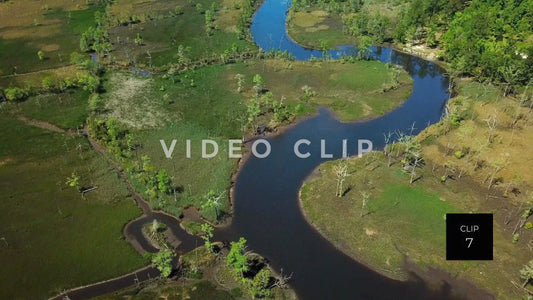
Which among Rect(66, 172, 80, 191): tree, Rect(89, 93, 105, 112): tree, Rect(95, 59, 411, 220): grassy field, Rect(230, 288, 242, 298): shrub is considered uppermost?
Rect(89, 93, 105, 112): tree

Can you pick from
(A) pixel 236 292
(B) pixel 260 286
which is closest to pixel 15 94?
(A) pixel 236 292

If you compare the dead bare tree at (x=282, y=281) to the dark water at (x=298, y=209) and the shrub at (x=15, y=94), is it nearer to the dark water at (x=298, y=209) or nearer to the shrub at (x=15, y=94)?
the dark water at (x=298, y=209)

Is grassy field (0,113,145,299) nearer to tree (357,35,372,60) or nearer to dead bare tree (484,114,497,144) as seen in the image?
dead bare tree (484,114,497,144)

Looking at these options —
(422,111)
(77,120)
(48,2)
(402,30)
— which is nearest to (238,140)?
(77,120)

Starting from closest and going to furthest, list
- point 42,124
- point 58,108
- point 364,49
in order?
point 42,124 < point 58,108 < point 364,49

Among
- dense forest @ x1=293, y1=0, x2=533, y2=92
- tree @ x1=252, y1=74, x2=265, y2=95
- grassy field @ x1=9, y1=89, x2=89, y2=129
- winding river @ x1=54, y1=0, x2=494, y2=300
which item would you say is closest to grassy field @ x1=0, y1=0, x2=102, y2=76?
grassy field @ x1=9, y1=89, x2=89, y2=129

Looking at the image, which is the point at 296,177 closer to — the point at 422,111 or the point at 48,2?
the point at 422,111

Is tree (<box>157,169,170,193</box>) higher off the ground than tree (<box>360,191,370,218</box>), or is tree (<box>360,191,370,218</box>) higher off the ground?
tree (<box>157,169,170,193</box>)

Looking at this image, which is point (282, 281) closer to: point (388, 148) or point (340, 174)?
point (340, 174)
